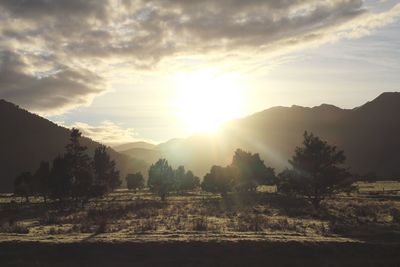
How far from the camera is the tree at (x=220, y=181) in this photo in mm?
79625

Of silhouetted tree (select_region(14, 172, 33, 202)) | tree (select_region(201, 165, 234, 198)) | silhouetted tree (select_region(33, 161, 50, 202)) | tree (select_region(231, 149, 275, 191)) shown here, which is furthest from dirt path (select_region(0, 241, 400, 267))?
tree (select_region(231, 149, 275, 191))

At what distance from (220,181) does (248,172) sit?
12.3 metres

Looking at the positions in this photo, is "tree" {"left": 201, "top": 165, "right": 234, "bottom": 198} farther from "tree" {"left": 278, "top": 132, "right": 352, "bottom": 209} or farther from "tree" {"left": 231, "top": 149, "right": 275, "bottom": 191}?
"tree" {"left": 278, "top": 132, "right": 352, "bottom": 209}

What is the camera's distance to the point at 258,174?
3627 inches

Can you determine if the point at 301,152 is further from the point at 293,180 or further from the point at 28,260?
the point at 28,260

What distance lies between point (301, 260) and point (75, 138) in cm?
5423

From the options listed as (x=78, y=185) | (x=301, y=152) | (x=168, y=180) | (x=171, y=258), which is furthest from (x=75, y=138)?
(x=171, y=258)

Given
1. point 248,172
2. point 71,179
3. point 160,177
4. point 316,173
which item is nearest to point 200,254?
point 316,173

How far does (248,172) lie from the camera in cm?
9081

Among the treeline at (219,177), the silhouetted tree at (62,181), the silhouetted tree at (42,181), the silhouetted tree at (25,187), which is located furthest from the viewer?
the silhouetted tree at (25,187)

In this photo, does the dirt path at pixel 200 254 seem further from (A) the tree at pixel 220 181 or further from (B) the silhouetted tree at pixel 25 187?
(B) the silhouetted tree at pixel 25 187

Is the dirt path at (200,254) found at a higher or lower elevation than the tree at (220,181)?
lower

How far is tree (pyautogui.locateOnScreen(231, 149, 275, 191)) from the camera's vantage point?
9012cm

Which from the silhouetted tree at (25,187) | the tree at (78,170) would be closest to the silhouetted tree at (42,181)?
the silhouetted tree at (25,187)
